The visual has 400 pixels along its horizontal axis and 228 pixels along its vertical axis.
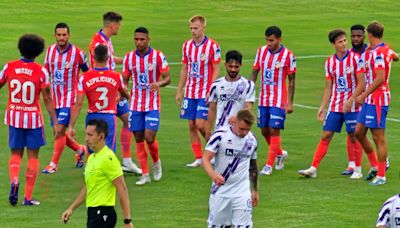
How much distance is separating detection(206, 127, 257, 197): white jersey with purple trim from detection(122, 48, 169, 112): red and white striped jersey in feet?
18.0

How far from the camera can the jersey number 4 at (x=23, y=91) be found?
18.2 m

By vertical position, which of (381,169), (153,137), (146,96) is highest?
(146,96)

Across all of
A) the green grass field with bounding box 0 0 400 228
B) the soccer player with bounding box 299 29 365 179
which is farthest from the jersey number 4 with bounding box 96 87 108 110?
the soccer player with bounding box 299 29 365 179

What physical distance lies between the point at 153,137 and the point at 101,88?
1814 mm

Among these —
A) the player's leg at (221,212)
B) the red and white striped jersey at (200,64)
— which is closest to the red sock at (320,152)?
the red and white striped jersey at (200,64)

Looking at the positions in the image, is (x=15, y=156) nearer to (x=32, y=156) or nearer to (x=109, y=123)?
(x=32, y=156)

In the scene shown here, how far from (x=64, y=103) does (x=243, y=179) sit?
6.47m

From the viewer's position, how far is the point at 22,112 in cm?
1831

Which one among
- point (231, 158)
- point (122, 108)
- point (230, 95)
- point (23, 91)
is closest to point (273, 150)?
point (230, 95)

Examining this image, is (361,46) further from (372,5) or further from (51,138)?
(372,5)

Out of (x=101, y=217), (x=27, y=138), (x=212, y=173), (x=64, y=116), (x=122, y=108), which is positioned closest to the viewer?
(x=101, y=217)

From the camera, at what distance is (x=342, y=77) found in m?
20.5

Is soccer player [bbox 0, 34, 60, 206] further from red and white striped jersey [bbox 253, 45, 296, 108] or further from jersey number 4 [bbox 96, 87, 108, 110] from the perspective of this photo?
red and white striped jersey [bbox 253, 45, 296, 108]

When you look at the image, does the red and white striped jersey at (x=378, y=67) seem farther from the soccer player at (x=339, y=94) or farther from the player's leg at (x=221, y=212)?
the player's leg at (x=221, y=212)
